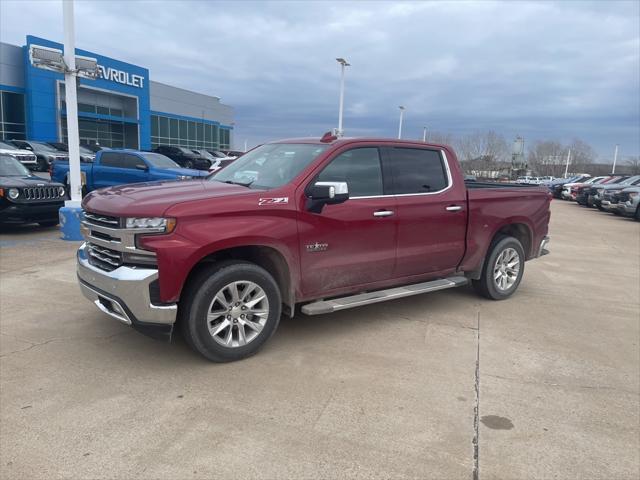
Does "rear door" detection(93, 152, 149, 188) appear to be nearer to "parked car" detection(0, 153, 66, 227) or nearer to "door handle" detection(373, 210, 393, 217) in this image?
"parked car" detection(0, 153, 66, 227)

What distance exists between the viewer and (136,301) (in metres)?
3.71

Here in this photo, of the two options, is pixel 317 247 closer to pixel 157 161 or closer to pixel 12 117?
pixel 157 161

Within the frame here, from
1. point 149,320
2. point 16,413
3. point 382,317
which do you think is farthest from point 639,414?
point 16,413

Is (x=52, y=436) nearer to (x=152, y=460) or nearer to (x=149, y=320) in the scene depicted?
(x=152, y=460)

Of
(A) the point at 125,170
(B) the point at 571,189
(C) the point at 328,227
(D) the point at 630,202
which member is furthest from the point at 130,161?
(B) the point at 571,189

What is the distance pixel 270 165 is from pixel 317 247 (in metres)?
1.07

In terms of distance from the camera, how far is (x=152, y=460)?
9.39 feet

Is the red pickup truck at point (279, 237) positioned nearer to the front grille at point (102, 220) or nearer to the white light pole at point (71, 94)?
the front grille at point (102, 220)

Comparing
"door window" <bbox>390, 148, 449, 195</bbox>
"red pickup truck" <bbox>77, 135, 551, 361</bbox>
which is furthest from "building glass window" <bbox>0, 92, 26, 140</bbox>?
"door window" <bbox>390, 148, 449, 195</bbox>

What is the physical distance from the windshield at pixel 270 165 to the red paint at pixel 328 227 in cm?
15

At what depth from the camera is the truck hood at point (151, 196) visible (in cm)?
Answer: 375

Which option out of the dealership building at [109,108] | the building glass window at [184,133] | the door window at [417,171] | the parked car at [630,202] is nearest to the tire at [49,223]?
the door window at [417,171]

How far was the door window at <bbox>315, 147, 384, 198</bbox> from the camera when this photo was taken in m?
4.63

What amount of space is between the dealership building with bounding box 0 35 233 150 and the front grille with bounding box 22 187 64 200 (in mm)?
29543
